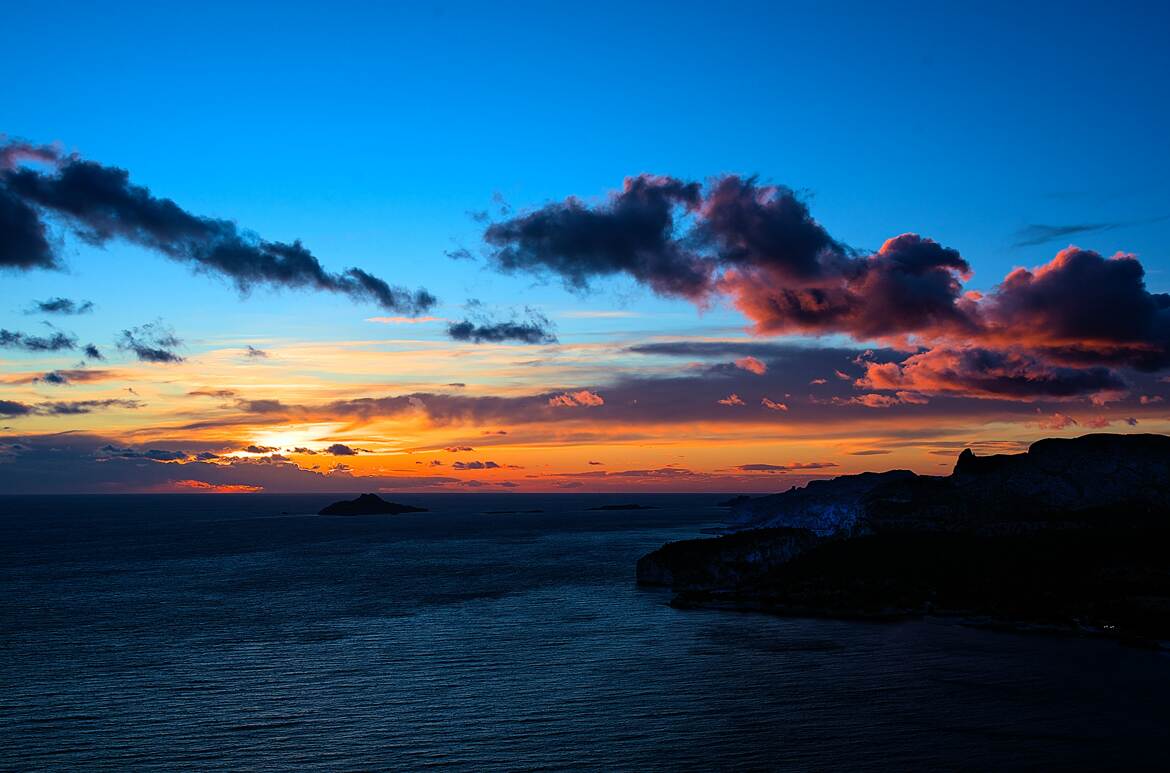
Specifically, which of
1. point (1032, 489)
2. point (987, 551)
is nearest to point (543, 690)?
point (987, 551)

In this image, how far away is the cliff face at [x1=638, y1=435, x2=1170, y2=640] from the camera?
98.4 meters

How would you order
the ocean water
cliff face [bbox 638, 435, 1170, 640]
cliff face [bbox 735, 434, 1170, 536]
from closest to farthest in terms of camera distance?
the ocean water < cliff face [bbox 638, 435, 1170, 640] < cliff face [bbox 735, 434, 1170, 536]

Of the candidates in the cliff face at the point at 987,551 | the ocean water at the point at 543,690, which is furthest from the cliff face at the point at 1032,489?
the ocean water at the point at 543,690

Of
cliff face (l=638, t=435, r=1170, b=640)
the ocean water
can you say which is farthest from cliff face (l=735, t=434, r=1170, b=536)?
the ocean water

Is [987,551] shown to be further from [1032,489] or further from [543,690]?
[543,690]

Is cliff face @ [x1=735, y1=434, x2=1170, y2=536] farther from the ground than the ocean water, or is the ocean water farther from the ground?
cliff face @ [x1=735, y1=434, x2=1170, y2=536]

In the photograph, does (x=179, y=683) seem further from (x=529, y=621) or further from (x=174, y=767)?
(x=529, y=621)

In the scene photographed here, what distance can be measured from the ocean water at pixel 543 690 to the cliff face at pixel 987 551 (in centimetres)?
996

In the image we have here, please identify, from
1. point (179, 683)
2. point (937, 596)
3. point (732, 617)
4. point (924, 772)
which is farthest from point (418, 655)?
point (937, 596)

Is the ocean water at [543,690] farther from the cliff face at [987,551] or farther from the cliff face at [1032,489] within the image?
the cliff face at [1032,489]

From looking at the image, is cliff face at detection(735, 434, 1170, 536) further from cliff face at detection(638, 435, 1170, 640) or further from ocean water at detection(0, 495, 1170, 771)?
ocean water at detection(0, 495, 1170, 771)

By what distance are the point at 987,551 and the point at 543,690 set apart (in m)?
79.4

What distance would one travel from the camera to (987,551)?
118938 millimetres

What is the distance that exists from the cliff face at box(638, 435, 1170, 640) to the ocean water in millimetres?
9957
